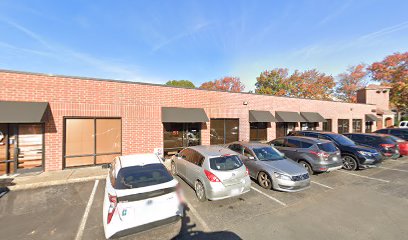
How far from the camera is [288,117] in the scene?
1543 cm

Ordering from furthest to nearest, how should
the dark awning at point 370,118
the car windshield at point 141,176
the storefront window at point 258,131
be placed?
the dark awning at point 370,118, the storefront window at point 258,131, the car windshield at point 141,176

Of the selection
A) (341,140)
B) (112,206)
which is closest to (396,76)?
(341,140)

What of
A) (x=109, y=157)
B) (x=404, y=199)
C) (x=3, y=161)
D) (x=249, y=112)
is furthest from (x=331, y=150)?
(x=3, y=161)

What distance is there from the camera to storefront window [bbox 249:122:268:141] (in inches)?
560

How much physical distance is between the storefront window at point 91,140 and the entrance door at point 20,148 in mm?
1084

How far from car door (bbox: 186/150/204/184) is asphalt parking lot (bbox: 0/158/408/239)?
0.58m

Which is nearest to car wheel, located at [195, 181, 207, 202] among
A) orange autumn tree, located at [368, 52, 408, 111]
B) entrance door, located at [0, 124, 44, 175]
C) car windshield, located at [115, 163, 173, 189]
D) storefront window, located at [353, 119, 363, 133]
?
car windshield, located at [115, 163, 173, 189]

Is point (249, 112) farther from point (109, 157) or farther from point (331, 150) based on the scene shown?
point (109, 157)

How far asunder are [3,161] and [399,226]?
46.3 feet

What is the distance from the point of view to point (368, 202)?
5.65m

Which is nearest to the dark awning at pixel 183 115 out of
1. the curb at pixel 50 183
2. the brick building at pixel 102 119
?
the brick building at pixel 102 119

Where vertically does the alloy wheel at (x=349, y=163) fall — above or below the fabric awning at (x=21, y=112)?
below

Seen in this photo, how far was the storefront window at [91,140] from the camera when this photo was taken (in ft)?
29.0

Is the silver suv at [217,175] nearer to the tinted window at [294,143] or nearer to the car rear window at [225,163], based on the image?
the car rear window at [225,163]
